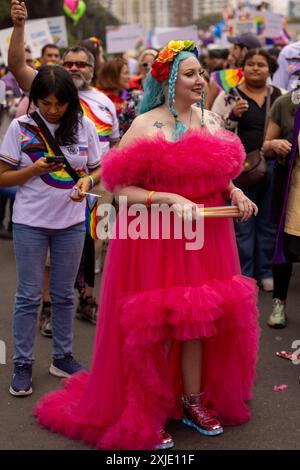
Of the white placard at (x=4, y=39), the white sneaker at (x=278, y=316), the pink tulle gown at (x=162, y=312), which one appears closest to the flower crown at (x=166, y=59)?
the pink tulle gown at (x=162, y=312)

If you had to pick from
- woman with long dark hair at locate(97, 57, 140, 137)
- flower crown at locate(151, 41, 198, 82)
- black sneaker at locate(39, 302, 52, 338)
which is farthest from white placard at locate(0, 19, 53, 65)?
flower crown at locate(151, 41, 198, 82)

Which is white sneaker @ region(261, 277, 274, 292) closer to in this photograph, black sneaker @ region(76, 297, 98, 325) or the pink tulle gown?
black sneaker @ region(76, 297, 98, 325)

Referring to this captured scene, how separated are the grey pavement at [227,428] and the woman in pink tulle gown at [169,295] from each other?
8 centimetres

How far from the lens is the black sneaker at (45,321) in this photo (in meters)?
5.18

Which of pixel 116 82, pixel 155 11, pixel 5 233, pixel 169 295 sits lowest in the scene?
pixel 155 11

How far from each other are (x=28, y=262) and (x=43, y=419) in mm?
875

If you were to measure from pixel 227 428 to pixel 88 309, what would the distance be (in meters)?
2.14

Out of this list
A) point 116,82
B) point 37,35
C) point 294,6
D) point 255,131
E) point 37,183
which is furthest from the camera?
point 294,6

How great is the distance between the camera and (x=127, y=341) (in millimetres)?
3400

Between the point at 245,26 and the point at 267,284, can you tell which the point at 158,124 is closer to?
the point at 267,284

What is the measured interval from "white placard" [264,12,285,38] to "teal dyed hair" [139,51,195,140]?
1108 cm

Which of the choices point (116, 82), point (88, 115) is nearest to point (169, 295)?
point (88, 115)

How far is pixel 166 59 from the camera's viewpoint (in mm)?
3502

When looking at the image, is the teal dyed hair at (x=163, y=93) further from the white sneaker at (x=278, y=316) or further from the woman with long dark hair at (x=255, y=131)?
the woman with long dark hair at (x=255, y=131)
